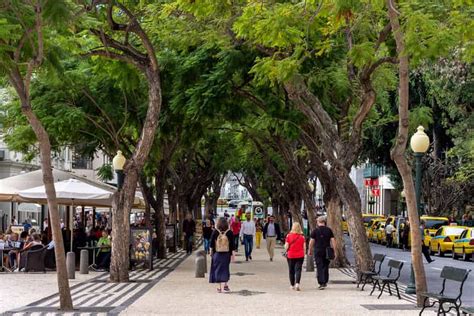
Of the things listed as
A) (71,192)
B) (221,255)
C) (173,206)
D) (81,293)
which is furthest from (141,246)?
(173,206)

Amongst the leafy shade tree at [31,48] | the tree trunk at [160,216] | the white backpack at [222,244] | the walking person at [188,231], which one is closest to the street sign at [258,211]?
the walking person at [188,231]

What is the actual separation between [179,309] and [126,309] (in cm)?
93

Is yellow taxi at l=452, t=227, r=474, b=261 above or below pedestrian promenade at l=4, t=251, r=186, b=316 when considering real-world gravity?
above

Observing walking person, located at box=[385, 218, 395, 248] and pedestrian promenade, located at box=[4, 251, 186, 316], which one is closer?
pedestrian promenade, located at box=[4, 251, 186, 316]

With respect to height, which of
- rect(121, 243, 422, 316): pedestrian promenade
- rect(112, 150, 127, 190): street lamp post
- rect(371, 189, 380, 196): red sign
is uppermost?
rect(371, 189, 380, 196): red sign

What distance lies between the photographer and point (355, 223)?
21.4m

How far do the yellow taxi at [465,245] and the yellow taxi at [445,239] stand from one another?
126 cm

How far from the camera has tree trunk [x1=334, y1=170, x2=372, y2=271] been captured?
2133cm

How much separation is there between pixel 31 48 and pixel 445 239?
27.2 meters

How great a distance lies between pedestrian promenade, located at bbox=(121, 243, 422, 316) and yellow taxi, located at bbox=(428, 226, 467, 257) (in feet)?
50.2

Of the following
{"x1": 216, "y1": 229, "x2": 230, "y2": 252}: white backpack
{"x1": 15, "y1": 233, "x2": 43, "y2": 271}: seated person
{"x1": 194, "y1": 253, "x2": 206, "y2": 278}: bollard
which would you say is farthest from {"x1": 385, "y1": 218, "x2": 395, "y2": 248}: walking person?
{"x1": 216, "y1": 229, "x2": 230, "y2": 252}: white backpack

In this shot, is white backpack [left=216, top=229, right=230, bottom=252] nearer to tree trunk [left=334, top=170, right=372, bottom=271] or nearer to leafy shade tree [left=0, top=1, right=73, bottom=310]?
tree trunk [left=334, top=170, right=372, bottom=271]

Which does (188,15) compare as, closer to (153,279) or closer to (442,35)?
(153,279)

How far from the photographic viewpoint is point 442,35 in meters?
15.7
